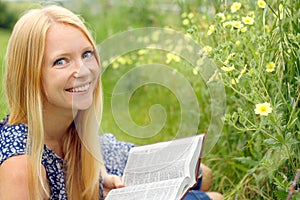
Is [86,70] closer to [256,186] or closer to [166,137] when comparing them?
[256,186]

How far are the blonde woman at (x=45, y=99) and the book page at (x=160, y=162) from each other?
0.06 metres

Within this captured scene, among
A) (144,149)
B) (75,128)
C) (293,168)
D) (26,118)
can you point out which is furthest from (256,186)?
(26,118)

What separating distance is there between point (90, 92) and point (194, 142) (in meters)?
0.32

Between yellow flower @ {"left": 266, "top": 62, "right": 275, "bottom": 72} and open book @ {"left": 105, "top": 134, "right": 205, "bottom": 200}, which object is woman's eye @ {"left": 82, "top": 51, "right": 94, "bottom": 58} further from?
yellow flower @ {"left": 266, "top": 62, "right": 275, "bottom": 72}

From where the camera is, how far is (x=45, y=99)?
1.68m

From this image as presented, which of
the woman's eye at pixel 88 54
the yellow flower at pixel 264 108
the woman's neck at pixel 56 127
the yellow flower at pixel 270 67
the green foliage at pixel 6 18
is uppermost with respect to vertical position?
the woman's eye at pixel 88 54

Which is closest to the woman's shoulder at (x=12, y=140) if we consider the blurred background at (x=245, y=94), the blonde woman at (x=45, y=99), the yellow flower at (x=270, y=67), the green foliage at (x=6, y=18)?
the blonde woman at (x=45, y=99)

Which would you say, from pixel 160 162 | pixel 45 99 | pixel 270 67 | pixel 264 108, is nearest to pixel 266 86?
pixel 270 67

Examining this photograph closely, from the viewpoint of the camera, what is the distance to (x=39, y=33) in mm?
1620

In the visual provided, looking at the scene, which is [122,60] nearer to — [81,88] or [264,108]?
[81,88]

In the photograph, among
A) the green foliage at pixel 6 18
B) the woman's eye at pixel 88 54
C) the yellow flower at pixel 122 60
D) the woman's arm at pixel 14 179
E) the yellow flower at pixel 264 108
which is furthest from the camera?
the green foliage at pixel 6 18

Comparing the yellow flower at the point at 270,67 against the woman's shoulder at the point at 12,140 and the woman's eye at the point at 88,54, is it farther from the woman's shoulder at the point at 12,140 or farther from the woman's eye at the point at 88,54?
the woman's shoulder at the point at 12,140

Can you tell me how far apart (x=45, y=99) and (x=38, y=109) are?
0.06m

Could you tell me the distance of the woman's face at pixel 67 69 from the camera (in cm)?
162
